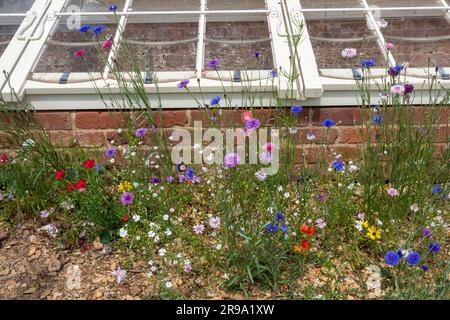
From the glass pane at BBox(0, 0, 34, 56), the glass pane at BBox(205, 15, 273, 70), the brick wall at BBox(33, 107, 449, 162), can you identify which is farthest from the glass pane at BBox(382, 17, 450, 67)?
the glass pane at BBox(0, 0, 34, 56)

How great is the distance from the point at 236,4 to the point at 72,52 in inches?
44.9

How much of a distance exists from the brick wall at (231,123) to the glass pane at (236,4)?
972 mm

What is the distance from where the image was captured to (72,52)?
3430 millimetres

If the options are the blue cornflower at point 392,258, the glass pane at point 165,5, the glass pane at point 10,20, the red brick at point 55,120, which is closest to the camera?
the blue cornflower at point 392,258

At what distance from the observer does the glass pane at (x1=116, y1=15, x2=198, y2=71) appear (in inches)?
130

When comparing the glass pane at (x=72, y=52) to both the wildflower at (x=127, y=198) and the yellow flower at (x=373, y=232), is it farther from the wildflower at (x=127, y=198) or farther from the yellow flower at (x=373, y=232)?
the yellow flower at (x=373, y=232)

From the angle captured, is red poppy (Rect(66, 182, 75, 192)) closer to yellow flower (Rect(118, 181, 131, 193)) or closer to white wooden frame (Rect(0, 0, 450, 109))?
yellow flower (Rect(118, 181, 131, 193))

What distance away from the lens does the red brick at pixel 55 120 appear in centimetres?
318

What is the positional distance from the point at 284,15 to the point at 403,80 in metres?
0.93

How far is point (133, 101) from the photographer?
3135 mm

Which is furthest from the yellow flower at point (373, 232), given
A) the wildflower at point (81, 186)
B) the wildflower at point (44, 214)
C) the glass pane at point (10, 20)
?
the glass pane at point (10, 20)

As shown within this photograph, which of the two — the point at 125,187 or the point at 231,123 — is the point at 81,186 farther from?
the point at 231,123
